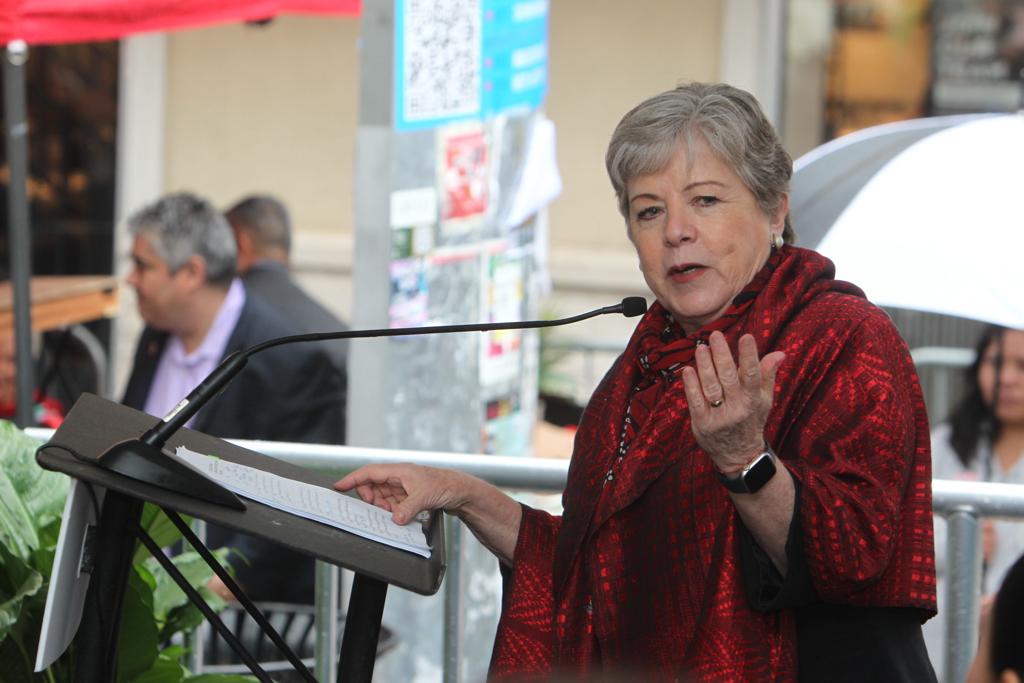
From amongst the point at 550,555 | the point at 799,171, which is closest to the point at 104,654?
the point at 550,555

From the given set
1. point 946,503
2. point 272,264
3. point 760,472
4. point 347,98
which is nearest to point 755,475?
point 760,472

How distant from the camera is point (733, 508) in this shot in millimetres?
2324

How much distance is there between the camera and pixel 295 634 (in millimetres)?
4504

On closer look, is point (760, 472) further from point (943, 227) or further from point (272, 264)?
point (272, 264)

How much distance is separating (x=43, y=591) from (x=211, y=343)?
8.56 feet

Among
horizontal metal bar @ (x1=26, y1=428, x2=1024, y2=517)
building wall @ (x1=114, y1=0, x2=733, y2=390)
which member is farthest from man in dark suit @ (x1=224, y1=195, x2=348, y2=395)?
building wall @ (x1=114, y1=0, x2=733, y2=390)

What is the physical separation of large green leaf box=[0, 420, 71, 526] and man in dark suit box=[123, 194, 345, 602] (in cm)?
197

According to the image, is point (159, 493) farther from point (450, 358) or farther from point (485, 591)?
point (485, 591)

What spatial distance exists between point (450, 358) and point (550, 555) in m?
1.80

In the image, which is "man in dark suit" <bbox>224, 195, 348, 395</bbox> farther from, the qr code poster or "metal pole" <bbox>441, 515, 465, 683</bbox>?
"metal pole" <bbox>441, 515, 465, 683</bbox>

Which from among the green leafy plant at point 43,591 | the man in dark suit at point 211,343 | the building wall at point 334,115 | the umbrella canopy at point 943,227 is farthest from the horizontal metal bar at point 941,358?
the green leafy plant at point 43,591

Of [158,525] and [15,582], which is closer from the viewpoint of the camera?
[15,582]

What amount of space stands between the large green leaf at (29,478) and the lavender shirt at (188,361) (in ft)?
7.46

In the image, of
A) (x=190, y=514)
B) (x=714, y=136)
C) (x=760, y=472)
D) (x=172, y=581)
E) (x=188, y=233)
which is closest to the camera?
(x=190, y=514)
